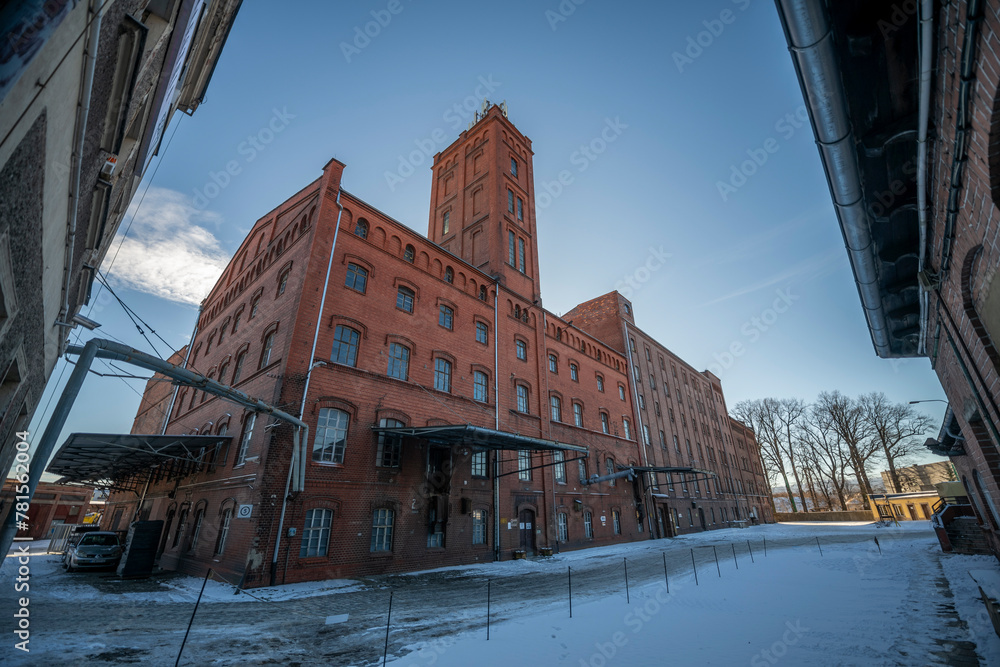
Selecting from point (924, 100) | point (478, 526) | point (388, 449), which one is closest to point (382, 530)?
point (388, 449)

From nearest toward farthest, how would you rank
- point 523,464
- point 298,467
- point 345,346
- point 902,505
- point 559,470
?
point 298,467, point 345,346, point 523,464, point 559,470, point 902,505

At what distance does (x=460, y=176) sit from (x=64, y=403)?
3100 cm

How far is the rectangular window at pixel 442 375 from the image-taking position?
19734 mm

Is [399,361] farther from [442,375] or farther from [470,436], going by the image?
[470,436]

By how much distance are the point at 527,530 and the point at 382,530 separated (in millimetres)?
8659

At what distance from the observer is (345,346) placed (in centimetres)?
1691

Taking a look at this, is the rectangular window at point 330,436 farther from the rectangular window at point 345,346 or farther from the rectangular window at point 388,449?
the rectangular window at point 345,346

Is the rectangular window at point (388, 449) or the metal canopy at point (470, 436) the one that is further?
the rectangular window at point (388, 449)

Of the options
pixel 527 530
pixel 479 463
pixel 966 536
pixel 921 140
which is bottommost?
pixel 966 536

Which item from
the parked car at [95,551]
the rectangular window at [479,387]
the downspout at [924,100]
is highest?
the rectangular window at [479,387]

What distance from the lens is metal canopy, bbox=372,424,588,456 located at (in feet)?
50.9

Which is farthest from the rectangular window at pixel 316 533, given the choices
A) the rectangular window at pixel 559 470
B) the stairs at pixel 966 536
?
the stairs at pixel 966 536

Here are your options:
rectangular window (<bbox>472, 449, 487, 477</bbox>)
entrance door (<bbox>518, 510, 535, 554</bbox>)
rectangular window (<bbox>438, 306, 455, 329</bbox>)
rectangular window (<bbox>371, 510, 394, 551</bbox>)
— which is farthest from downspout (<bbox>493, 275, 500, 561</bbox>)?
rectangular window (<bbox>371, 510, 394, 551</bbox>)

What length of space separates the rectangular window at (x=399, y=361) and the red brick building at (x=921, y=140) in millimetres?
15607
